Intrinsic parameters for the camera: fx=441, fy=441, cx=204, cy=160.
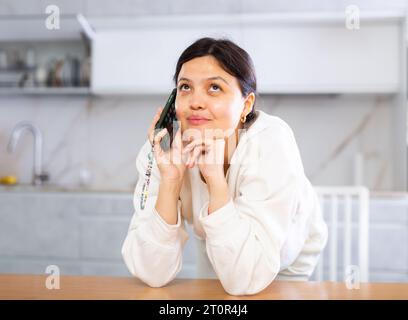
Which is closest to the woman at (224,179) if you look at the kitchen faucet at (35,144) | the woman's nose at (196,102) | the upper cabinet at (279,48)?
the woman's nose at (196,102)

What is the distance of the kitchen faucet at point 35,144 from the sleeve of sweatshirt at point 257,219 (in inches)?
58.3

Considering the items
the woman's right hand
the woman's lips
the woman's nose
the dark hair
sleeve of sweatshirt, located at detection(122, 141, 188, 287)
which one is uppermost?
the dark hair

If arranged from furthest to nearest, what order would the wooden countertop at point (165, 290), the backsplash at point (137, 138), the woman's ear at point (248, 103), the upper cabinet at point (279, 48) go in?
1. the backsplash at point (137, 138)
2. the upper cabinet at point (279, 48)
3. the woman's ear at point (248, 103)
4. the wooden countertop at point (165, 290)

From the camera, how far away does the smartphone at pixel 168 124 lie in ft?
1.82

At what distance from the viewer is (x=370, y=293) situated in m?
0.48

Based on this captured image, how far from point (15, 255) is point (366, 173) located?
4.73 feet

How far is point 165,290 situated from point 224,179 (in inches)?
5.9

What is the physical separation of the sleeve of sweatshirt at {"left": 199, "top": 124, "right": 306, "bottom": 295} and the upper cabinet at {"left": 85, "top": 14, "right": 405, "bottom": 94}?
4.02ft

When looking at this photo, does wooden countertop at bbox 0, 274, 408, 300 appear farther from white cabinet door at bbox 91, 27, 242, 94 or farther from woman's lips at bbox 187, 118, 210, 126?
white cabinet door at bbox 91, 27, 242, 94

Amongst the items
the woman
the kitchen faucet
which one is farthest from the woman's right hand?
the kitchen faucet

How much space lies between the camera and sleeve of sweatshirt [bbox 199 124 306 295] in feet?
1.65

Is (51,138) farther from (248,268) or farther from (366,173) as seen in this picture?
(248,268)

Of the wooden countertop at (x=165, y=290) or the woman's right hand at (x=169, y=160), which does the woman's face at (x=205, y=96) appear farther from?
the wooden countertop at (x=165, y=290)
